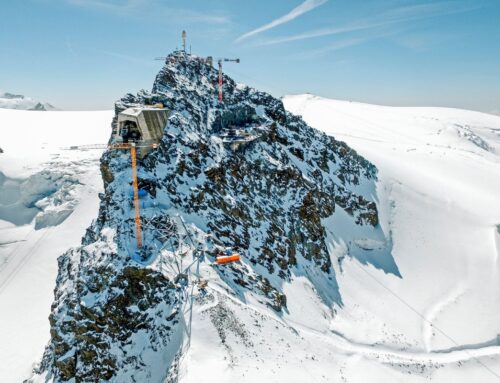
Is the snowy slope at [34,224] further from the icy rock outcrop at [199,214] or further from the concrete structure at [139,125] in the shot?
the concrete structure at [139,125]

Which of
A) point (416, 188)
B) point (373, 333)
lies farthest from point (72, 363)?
point (416, 188)

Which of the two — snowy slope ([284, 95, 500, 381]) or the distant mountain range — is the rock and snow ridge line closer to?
snowy slope ([284, 95, 500, 381])

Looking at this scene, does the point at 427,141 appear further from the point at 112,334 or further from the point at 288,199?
the point at 112,334

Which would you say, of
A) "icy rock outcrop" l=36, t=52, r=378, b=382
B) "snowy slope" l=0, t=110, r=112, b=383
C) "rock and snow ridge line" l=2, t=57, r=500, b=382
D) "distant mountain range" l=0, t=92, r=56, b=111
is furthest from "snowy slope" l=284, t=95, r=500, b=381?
"distant mountain range" l=0, t=92, r=56, b=111

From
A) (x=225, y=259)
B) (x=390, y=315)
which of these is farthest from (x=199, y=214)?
(x=390, y=315)

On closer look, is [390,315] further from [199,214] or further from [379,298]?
[199,214]
